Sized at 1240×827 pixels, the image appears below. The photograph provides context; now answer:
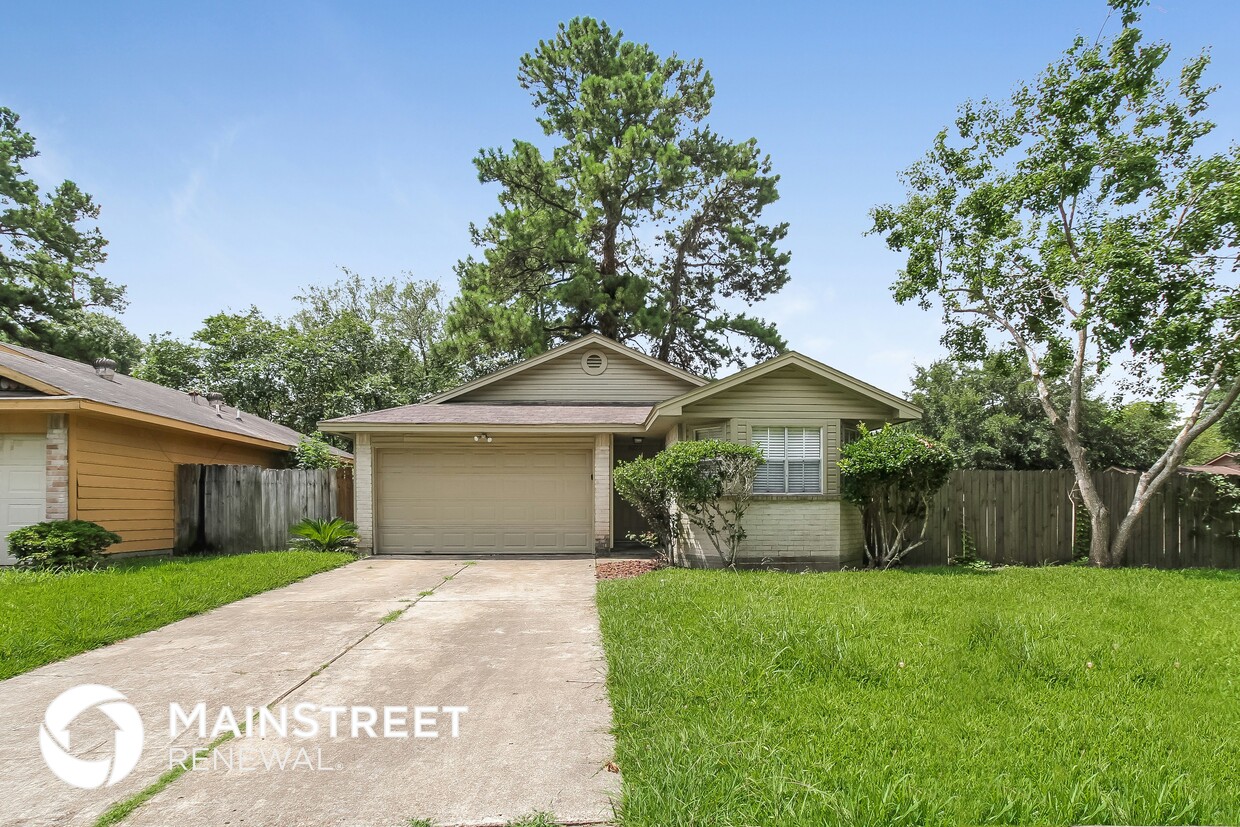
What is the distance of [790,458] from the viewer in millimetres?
10945

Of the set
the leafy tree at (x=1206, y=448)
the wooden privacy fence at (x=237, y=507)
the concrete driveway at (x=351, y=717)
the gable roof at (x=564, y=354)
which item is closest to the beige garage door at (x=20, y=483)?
the wooden privacy fence at (x=237, y=507)

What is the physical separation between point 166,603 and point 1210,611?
1121 centimetres

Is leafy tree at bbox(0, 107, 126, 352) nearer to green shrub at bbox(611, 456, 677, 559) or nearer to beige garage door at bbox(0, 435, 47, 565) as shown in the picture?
beige garage door at bbox(0, 435, 47, 565)

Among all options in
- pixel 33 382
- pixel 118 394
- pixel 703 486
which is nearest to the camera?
pixel 703 486

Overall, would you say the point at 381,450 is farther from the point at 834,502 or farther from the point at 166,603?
the point at 834,502

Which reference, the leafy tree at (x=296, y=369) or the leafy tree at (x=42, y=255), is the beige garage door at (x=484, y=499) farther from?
the leafy tree at (x=42, y=255)

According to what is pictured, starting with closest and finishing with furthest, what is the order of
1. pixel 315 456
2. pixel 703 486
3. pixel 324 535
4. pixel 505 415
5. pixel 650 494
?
pixel 703 486, pixel 650 494, pixel 324 535, pixel 505 415, pixel 315 456

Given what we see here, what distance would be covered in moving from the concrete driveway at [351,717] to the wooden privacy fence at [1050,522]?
7.54 meters

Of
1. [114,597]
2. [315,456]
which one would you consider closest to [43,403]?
[114,597]

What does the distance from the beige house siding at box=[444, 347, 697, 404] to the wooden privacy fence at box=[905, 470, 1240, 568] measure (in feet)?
20.5

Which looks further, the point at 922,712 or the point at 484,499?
the point at 484,499

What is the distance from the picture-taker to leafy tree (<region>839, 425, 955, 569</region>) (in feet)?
32.7

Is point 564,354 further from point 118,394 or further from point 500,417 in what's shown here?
point 118,394

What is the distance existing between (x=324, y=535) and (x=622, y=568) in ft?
19.3
